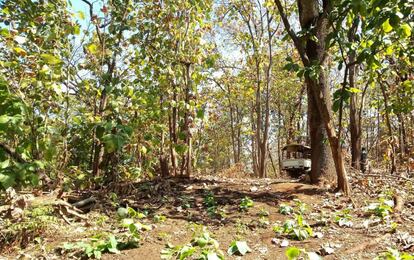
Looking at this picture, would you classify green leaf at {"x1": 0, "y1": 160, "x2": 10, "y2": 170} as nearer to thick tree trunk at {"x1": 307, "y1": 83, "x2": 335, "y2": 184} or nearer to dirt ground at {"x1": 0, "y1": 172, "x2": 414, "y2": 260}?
dirt ground at {"x1": 0, "y1": 172, "x2": 414, "y2": 260}

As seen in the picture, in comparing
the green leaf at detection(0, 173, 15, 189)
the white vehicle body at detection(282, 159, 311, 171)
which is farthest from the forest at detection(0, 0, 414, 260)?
the white vehicle body at detection(282, 159, 311, 171)

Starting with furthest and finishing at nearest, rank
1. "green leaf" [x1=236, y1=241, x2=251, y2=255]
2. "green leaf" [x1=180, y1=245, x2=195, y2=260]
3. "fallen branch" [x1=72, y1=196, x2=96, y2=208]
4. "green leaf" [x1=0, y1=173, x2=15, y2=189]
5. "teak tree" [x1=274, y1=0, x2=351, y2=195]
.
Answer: "teak tree" [x1=274, y1=0, x2=351, y2=195] → "fallen branch" [x1=72, y1=196, x2=96, y2=208] → "green leaf" [x1=236, y1=241, x2=251, y2=255] → "green leaf" [x1=180, y1=245, x2=195, y2=260] → "green leaf" [x1=0, y1=173, x2=15, y2=189]

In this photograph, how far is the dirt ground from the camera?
11.3ft

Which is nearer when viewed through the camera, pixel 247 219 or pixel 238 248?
pixel 238 248

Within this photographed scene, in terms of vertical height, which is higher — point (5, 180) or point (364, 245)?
point (5, 180)

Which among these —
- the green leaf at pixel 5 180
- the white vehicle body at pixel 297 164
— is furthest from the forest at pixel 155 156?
the white vehicle body at pixel 297 164

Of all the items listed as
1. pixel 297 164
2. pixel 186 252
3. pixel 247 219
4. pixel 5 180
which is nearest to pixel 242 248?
pixel 186 252

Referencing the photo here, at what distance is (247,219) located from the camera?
4523mm

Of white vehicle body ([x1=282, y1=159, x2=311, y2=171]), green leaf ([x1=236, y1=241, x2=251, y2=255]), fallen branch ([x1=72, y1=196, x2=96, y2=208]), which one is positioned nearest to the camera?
green leaf ([x1=236, y1=241, x2=251, y2=255])

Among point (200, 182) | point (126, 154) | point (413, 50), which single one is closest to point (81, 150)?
point (126, 154)

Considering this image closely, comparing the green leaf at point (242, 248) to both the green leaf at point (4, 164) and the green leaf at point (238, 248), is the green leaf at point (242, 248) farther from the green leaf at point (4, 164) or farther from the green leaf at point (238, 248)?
the green leaf at point (4, 164)

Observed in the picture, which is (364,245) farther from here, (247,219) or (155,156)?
(155,156)

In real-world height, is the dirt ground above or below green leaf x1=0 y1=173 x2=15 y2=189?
below

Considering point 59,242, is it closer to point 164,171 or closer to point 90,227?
point 90,227
